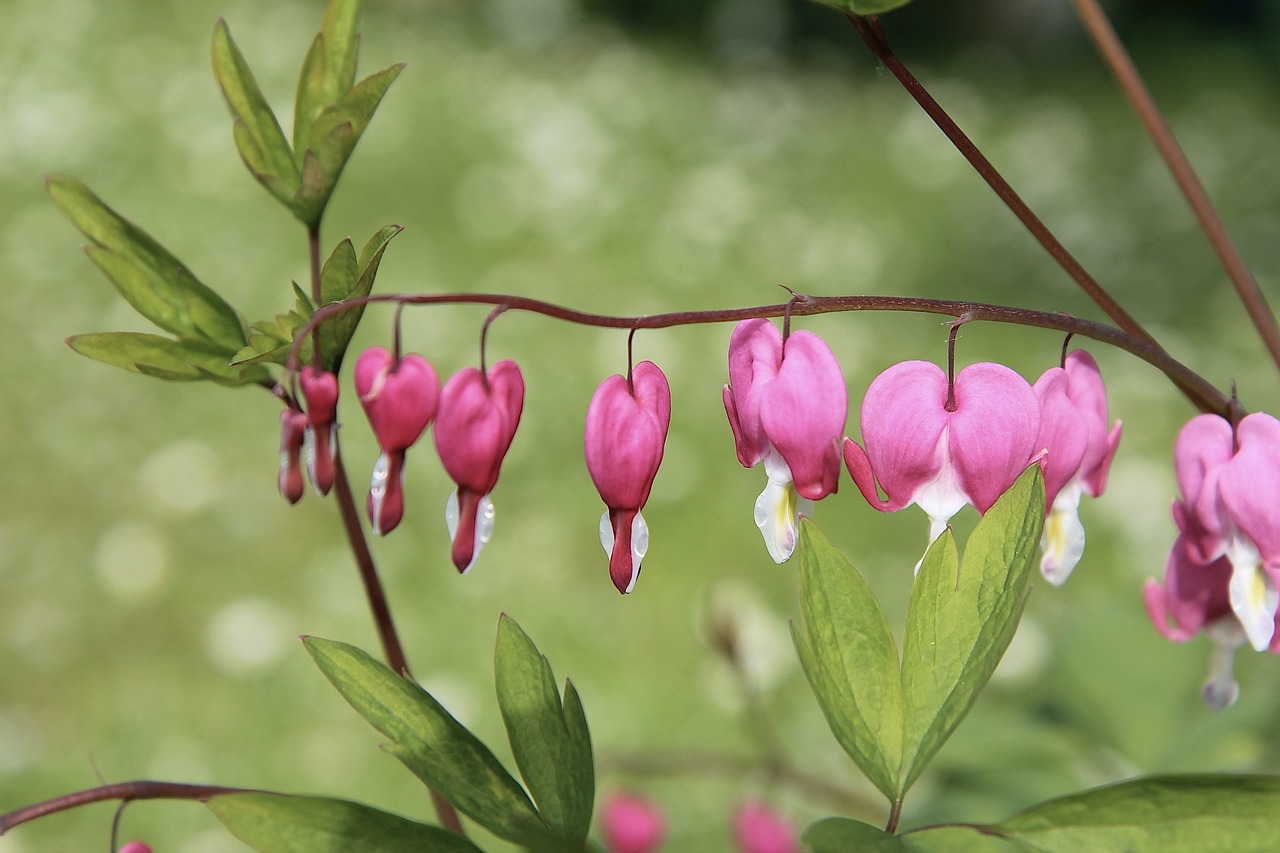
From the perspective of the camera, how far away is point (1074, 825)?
2.16ft

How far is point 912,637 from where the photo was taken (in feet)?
2.24

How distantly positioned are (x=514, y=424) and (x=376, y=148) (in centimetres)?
427

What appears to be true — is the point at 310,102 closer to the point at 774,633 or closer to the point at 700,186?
the point at 774,633

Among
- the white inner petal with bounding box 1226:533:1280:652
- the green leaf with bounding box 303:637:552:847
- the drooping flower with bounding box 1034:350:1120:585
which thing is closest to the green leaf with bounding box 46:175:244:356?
the green leaf with bounding box 303:637:552:847

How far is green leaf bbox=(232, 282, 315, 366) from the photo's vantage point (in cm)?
72

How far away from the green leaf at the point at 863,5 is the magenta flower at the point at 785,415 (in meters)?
0.18

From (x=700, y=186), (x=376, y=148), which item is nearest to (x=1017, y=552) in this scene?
(x=700, y=186)

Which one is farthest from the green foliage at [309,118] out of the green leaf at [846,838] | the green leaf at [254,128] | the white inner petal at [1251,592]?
the white inner petal at [1251,592]

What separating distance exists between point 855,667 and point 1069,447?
202 millimetres

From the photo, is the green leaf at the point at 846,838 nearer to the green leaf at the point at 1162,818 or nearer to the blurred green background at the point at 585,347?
the green leaf at the point at 1162,818

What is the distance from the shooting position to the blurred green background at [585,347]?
2260mm

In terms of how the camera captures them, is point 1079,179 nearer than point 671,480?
No

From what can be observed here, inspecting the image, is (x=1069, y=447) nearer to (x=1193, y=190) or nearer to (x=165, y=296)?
(x=1193, y=190)

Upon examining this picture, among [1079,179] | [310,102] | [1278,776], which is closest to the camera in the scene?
[1278,776]
